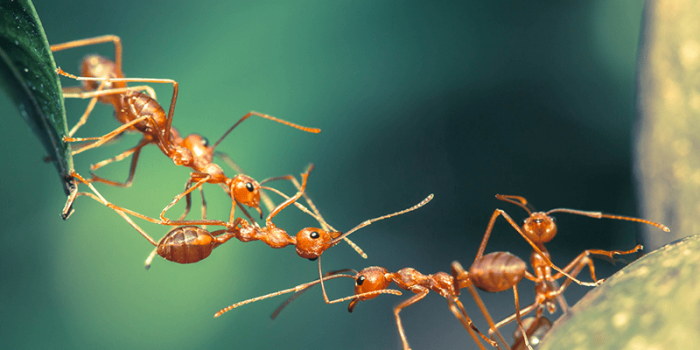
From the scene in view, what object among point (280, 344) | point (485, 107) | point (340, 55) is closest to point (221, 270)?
point (280, 344)

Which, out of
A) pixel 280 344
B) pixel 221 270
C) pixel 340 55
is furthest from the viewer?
pixel 340 55

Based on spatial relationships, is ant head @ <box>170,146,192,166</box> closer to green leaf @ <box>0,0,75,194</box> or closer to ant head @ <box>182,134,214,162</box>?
ant head @ <box>182,134,214,162</box>

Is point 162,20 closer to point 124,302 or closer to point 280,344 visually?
point 124,302

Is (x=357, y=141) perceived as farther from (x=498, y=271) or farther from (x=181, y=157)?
(x=498, y=271)

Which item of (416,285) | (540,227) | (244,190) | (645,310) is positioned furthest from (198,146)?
(645,310)

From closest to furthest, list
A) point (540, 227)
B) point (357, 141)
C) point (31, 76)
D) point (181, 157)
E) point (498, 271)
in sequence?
point (31, 76) < point (498, 271) < point (540, 227) < point (181, 157) < point (357, 141)

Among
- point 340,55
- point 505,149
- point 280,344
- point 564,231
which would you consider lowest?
point 280,344
